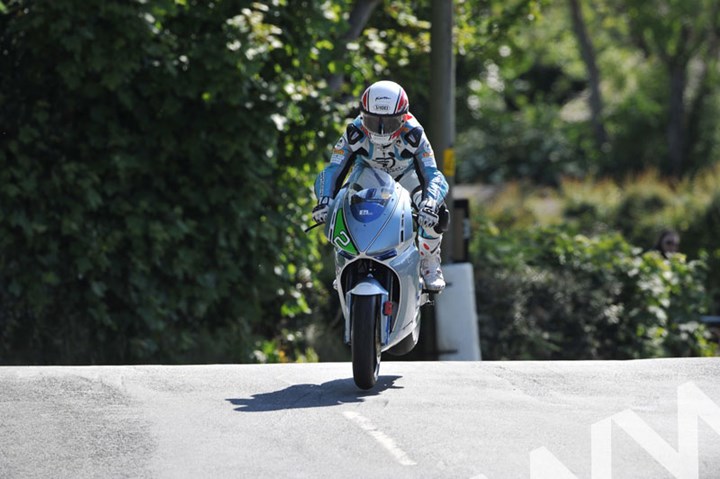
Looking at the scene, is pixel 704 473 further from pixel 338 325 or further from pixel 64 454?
pixel 338 325

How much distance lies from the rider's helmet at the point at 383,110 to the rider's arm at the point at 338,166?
152mm

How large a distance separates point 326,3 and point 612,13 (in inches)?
1168

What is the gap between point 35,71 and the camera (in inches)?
495

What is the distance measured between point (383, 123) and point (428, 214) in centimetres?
69

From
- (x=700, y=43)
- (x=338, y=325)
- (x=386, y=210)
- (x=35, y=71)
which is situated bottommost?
(x=338, y=325)

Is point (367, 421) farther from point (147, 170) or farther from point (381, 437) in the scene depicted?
point (147, 170)

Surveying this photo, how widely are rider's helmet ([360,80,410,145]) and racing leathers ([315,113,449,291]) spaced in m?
0.11

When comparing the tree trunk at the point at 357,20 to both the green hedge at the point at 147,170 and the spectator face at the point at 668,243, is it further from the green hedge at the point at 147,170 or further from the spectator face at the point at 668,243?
the spectator face at the point at 668,243

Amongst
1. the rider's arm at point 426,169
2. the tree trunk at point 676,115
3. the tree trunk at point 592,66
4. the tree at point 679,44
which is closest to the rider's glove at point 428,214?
the rider's arm at point 426,169

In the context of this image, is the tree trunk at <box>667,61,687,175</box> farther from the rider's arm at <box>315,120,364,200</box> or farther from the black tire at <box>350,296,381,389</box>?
the black tire at <box>350,296,381,389</box>

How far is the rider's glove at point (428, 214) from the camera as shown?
8.95m

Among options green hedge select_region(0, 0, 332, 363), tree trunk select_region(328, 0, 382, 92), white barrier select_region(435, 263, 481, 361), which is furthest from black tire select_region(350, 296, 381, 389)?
tree trunk select_region(328, 0, 382, 92)

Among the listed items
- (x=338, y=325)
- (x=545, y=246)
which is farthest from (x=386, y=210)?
(x=545, y=246)

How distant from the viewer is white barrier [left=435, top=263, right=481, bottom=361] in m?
14.2
